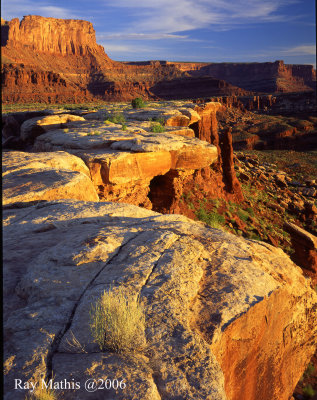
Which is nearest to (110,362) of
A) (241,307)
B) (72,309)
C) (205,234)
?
(72,309)

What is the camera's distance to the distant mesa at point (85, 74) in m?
88.9

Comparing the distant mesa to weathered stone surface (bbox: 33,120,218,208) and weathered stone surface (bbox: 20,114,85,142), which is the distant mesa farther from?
weathered stone surface (bbox: 33,120,218,208)

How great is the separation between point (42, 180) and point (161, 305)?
536 cm

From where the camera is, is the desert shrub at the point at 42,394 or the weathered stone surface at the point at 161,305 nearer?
the desert shrub at the point at 42,394

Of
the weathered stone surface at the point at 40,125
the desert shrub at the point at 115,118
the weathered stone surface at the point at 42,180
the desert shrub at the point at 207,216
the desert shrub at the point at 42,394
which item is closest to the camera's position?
the desert shrub at the point at 42,394

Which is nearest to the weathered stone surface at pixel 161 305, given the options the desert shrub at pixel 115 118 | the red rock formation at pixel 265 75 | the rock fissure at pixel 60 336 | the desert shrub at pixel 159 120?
the rock fissure at pixel 60 336

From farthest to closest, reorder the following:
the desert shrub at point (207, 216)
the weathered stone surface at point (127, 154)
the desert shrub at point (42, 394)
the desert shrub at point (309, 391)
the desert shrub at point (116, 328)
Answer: the desert shrub at point (207, 216), the weathered stone surface at point (127, 154), the desert shrub at point (309, 391), the desert shrub at point (116, 328), the desert shrub at point (42, 394)

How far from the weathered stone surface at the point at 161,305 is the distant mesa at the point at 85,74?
Result: 82689mm

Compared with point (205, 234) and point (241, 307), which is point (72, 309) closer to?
point (241, 307)

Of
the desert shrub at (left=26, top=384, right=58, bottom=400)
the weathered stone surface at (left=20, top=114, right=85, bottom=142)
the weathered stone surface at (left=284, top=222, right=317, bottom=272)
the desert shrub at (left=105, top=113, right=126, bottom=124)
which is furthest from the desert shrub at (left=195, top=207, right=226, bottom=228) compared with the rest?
the desert shrub at (left=26, top=384, right=58, bottom=400)

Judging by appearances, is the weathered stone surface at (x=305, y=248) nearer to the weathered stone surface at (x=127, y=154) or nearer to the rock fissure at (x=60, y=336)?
the weathered stone surface at (x=127, y=154)

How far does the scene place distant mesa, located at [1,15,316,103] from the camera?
88.9 metres

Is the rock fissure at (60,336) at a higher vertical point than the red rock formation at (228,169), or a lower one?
lower

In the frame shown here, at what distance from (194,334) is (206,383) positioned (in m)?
0.46
